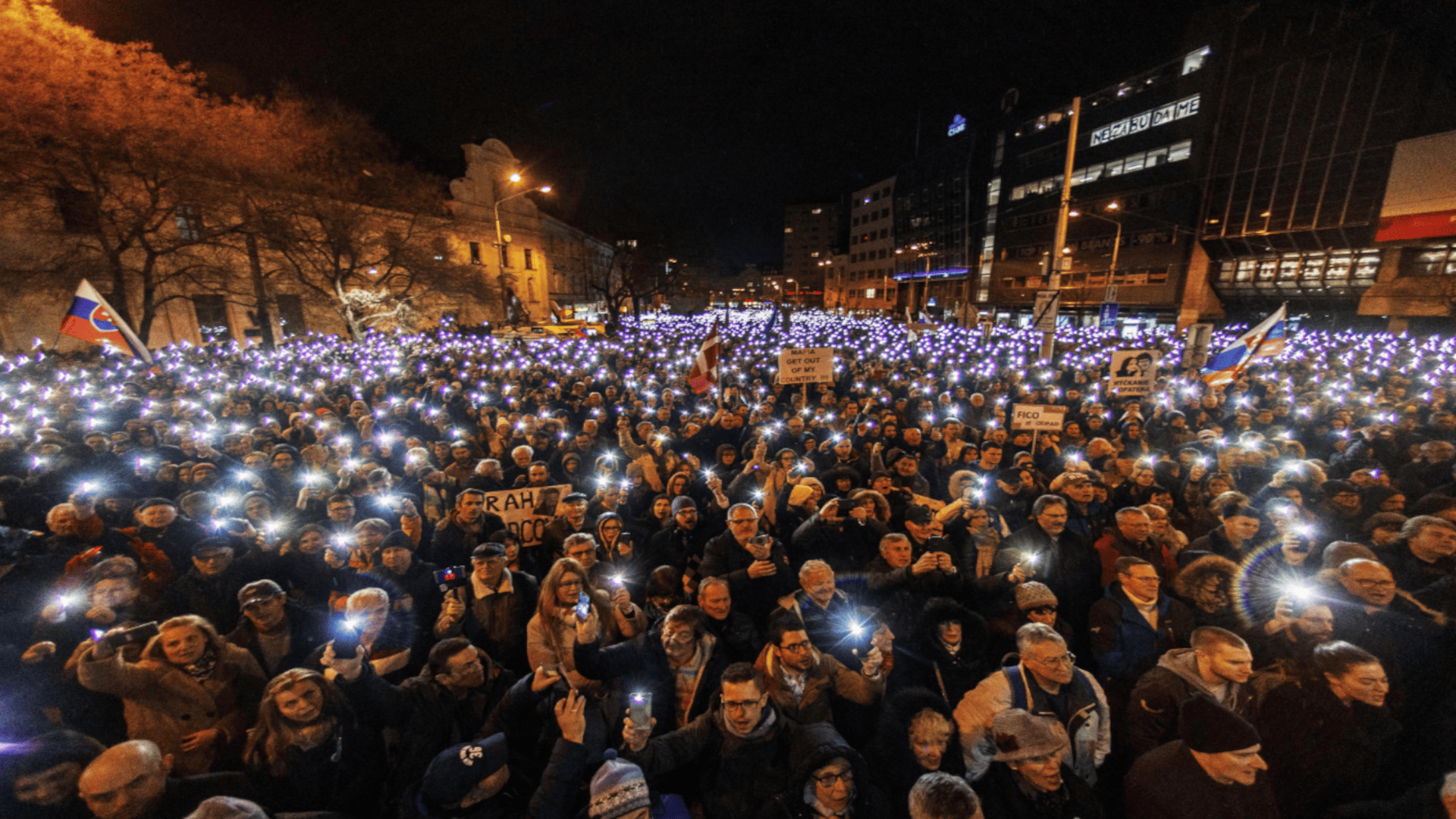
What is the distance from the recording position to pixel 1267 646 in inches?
129

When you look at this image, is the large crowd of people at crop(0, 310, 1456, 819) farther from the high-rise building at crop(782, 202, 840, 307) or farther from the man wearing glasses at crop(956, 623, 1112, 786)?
the high-rise building at crop(782, 202, 840, 307)

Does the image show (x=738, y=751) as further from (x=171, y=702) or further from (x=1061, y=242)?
(x=1061, y=242)

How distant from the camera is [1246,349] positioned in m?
9.70

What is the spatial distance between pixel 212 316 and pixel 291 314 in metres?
4.31

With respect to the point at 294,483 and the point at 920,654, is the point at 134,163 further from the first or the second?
the point at 920,654

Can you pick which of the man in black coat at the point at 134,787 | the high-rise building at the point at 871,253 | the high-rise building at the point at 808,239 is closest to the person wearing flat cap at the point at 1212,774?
the man in black coat at the point at 134,787

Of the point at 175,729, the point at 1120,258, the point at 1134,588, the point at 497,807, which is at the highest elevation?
the point at 1120,258

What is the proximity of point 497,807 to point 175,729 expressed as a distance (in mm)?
1724

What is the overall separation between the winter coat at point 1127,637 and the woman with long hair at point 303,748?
427 cm

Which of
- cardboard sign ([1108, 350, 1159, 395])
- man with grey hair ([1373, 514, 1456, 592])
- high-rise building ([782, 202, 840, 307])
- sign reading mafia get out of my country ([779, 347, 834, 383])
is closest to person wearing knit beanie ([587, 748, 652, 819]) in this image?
man with grey hair ([1373, 514, 1456, 592])

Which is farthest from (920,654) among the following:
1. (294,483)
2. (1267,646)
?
(294,483)

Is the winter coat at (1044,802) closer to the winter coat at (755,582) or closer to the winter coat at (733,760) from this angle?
the winter coat at (733,760)

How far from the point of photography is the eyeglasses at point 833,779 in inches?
90.8

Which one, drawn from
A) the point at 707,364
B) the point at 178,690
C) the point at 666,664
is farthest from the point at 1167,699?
the point at 707,364
